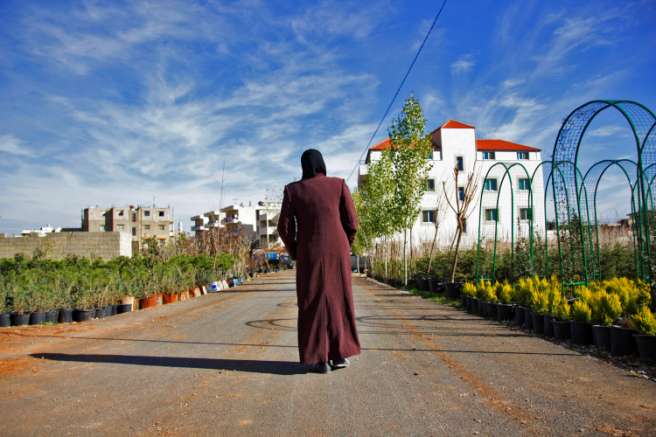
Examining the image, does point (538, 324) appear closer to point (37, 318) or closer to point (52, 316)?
point (52, 316)

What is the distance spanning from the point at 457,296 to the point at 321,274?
9540 millimetres

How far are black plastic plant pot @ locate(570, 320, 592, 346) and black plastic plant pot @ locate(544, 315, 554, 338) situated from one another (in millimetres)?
499

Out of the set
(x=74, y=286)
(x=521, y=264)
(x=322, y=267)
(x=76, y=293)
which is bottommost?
(x=76, y=293)

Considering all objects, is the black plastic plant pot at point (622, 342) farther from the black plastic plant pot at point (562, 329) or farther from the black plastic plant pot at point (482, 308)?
the black plastic plant pot at point (482, 308)

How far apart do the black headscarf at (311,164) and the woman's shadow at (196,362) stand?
189 centimetres

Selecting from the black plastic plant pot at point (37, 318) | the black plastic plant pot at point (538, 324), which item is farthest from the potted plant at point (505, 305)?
the black plastic plant pot at point (37, 318)

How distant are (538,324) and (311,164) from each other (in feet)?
14.3

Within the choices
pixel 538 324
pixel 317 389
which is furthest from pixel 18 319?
pixel 538 324

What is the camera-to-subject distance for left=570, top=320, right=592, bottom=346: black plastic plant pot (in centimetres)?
619

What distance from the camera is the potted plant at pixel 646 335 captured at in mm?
4962

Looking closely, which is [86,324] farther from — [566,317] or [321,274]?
[566,317]

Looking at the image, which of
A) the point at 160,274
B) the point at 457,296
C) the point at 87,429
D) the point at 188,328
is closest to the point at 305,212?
the point at 87,429

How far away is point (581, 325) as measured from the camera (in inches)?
246

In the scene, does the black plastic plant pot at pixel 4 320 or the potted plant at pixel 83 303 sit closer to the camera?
the black plastic plant pot at pixel 4 320
